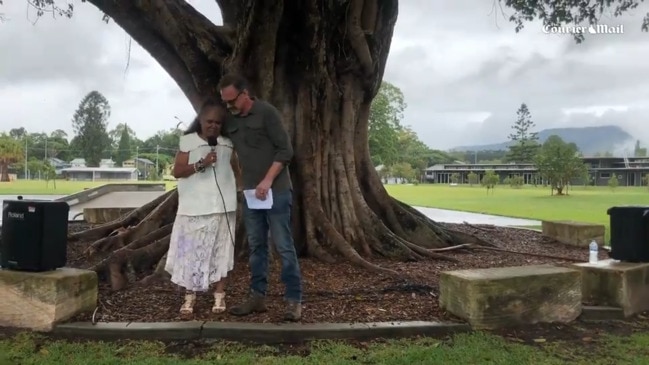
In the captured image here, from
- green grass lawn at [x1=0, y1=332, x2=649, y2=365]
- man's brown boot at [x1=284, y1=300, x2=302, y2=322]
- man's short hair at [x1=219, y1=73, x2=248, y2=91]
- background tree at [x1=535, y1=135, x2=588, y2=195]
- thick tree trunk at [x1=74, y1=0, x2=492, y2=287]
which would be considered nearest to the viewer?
green grass lawn at [x1=0, y1=332, x2=649, y2=365]

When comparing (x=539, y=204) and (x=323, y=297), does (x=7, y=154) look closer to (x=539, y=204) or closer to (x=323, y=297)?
(x=539, y=204)

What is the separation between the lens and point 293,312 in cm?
425

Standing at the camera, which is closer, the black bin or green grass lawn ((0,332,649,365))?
green grass lawn ((0,332,649,365))

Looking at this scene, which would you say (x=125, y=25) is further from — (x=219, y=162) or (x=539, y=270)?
(x=539, y=270)

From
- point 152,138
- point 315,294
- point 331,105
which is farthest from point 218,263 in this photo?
point 152,138

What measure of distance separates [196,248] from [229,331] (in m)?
0.68

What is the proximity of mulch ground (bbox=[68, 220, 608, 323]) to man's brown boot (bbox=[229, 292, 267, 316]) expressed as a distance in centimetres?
5

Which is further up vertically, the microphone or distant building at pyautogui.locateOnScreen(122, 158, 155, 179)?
distant building at pyautogui.locateOnScreen(122, 158, 155, 179)

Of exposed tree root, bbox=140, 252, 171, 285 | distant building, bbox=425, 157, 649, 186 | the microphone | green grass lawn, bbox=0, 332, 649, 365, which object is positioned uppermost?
distant building, bbox=425, 157, 649, 186

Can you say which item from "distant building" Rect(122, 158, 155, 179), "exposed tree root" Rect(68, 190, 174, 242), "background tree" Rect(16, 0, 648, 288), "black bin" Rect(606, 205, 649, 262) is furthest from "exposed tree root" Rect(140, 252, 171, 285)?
"distant building" Rect(122, 158, 155, 179)

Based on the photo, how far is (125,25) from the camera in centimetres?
733

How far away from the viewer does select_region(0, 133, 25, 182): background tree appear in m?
68.3

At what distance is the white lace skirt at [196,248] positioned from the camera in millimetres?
4250

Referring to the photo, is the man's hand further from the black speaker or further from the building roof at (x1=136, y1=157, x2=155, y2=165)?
the building roof at (x1=136, y1=157, x2=155, y2=165)
